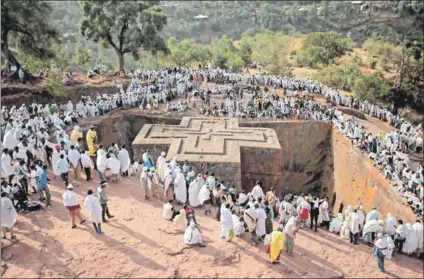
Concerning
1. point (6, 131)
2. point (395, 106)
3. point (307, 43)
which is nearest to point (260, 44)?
point (307, 43)

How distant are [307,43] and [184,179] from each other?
38219 millimetres

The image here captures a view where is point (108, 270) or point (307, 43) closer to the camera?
point (108, 270)

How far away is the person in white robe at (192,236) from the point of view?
1069 cm

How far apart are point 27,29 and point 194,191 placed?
1681 cm

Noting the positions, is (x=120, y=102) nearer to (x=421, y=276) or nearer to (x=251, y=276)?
(x=251, y=276)

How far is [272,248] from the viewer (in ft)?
33.7

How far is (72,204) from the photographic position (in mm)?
10875

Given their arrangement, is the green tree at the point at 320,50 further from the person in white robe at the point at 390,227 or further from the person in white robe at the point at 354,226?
the person in white robe at the point at 354,226

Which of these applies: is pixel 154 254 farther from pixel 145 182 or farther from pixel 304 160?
pixel 304 160

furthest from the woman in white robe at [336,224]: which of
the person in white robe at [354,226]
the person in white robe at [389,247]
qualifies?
the person in white robe at [389,247]

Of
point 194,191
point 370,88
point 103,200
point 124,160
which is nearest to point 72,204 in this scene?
point 103,200

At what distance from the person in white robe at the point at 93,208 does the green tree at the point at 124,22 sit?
724 inches

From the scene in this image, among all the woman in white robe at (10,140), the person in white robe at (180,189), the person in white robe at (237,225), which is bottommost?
the person in white robe at (237,225)

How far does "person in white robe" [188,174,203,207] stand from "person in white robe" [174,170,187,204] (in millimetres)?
159
